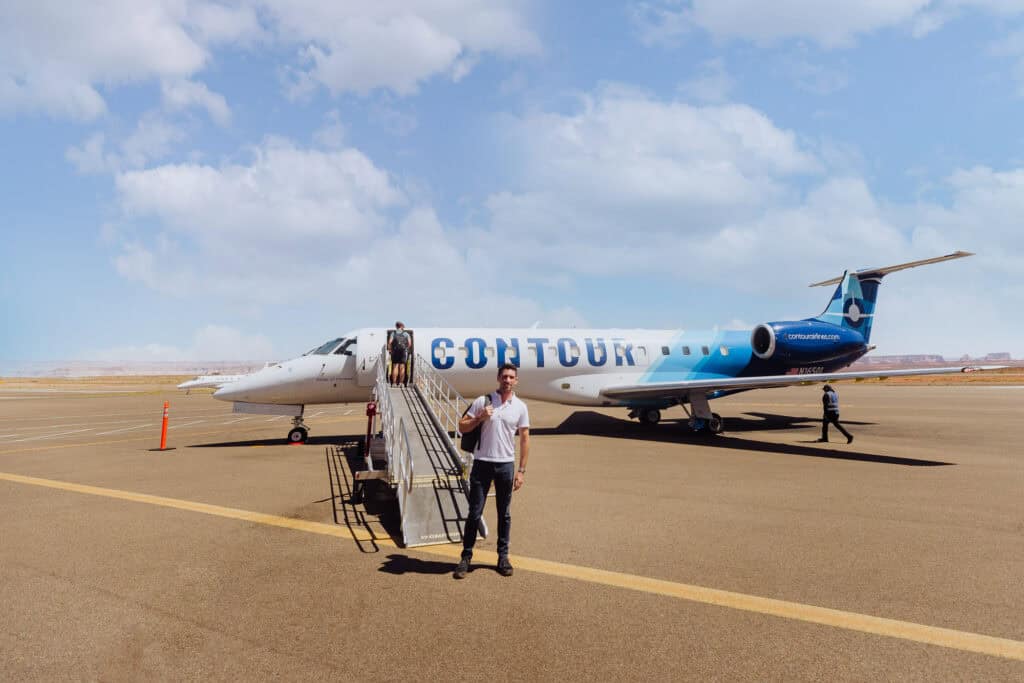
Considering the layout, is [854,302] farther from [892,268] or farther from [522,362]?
[522,362]

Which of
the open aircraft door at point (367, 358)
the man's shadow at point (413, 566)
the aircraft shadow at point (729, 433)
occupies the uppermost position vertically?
the open aircraft door at point (367, 358)

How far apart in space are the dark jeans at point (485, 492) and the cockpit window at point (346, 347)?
10491 mm

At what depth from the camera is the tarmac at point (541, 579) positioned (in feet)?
12.0

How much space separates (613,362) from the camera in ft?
59.0

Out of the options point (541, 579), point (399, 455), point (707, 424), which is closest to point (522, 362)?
point (707, 424)

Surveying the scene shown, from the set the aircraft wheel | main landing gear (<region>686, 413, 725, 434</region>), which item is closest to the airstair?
main landing gear (<region>686, 413, 725, 434</region>)

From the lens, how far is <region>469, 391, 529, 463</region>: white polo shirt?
5254 millimetres

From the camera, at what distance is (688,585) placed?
16.1 ft

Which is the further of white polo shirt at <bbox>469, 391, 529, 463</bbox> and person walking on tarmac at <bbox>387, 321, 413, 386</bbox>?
person walking on tarmac at <bbox>387, 321, 413, 386</bbox>

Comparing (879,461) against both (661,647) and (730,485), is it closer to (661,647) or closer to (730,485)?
(730,485)

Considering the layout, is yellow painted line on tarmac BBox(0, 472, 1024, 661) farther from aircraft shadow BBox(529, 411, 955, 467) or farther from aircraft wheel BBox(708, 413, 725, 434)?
aircraft wheel BBox(708, 413, 725, 434)

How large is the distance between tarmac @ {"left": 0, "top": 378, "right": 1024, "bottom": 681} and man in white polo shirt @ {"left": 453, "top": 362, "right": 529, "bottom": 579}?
0.87ft

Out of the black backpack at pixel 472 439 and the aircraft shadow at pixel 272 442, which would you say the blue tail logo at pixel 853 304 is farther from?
the black backpack at pixel 472 439

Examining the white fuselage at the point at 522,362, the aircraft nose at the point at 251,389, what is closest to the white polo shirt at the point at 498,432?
the white fuselage at the point at 522,362
